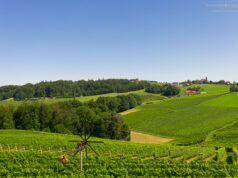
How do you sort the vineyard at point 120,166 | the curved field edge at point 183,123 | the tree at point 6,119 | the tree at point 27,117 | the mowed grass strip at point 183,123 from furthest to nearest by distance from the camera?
1. the tree at point 27,117
2. the tree at point 6,119
3. the mowed grass strip at point 183,123
4. the curved field edge at point 183,123
5. the vineyard at point 120,166

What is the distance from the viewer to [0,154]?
2388 centimetres

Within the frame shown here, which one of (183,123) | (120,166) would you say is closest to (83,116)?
(183,123)

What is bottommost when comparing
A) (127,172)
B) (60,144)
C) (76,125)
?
(76,125)

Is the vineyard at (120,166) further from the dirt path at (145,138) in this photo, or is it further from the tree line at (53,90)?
the tree line at (53,90)

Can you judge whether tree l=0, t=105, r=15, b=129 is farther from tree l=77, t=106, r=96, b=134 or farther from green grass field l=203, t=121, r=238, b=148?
green grass field l=203, t=121, r=238, b=148

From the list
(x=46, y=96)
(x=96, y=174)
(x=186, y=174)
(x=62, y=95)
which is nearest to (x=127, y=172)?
(x=96, y=174)

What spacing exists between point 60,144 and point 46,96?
151 meters

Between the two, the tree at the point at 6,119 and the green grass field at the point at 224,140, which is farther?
the tree at the point at 6,119

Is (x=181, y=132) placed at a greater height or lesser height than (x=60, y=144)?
lesser

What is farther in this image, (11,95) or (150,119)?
(11,95)

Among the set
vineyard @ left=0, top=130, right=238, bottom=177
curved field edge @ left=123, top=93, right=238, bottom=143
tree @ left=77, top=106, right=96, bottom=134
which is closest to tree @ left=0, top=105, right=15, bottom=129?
tree @ left=77, top=106, right=96, bottom=134

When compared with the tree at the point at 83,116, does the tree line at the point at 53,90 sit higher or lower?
higher

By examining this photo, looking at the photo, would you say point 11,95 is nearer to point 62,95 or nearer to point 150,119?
point 62,95

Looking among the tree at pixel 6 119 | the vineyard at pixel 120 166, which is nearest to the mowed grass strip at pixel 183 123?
the vineyard at pixel 120 166
